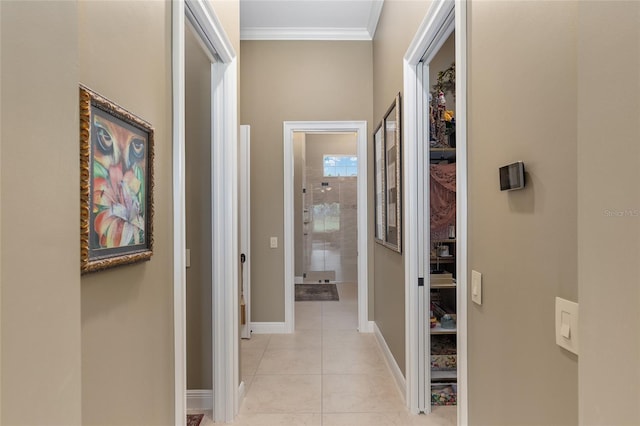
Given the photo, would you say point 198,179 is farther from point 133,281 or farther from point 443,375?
point 443,375

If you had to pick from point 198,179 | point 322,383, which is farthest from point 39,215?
point 322,383

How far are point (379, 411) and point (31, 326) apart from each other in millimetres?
2195

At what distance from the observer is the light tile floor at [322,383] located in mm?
2160

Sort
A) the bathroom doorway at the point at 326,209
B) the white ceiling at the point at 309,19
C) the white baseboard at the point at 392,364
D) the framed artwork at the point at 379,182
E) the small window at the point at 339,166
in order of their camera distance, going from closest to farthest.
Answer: the white baseboard at the point at 392,364 → the framed artwork at the point at 379,182 → the white ceiling at the point at 309,19 → the bathroom doorway at the point at 326,209 → the small window at the point at 339,166

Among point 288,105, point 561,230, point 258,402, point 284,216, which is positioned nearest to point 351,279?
point 284,216

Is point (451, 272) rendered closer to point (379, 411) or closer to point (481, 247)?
point (379, 411)

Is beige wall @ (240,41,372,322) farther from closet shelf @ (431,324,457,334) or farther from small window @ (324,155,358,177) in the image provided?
small window @ (324,155,358,177)

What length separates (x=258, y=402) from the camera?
2.35 meters

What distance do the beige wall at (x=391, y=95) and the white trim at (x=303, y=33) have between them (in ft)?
0.80

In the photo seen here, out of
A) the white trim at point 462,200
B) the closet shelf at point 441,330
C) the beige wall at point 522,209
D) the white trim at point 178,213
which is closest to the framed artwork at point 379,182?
the closet shelf at point 441,330

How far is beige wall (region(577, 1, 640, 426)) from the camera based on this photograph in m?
0.47

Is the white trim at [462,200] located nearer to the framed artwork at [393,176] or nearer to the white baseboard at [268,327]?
the framed artwork at [393,176]

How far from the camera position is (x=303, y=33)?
3.74m

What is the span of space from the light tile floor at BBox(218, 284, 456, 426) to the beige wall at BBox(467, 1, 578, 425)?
3.55ft
